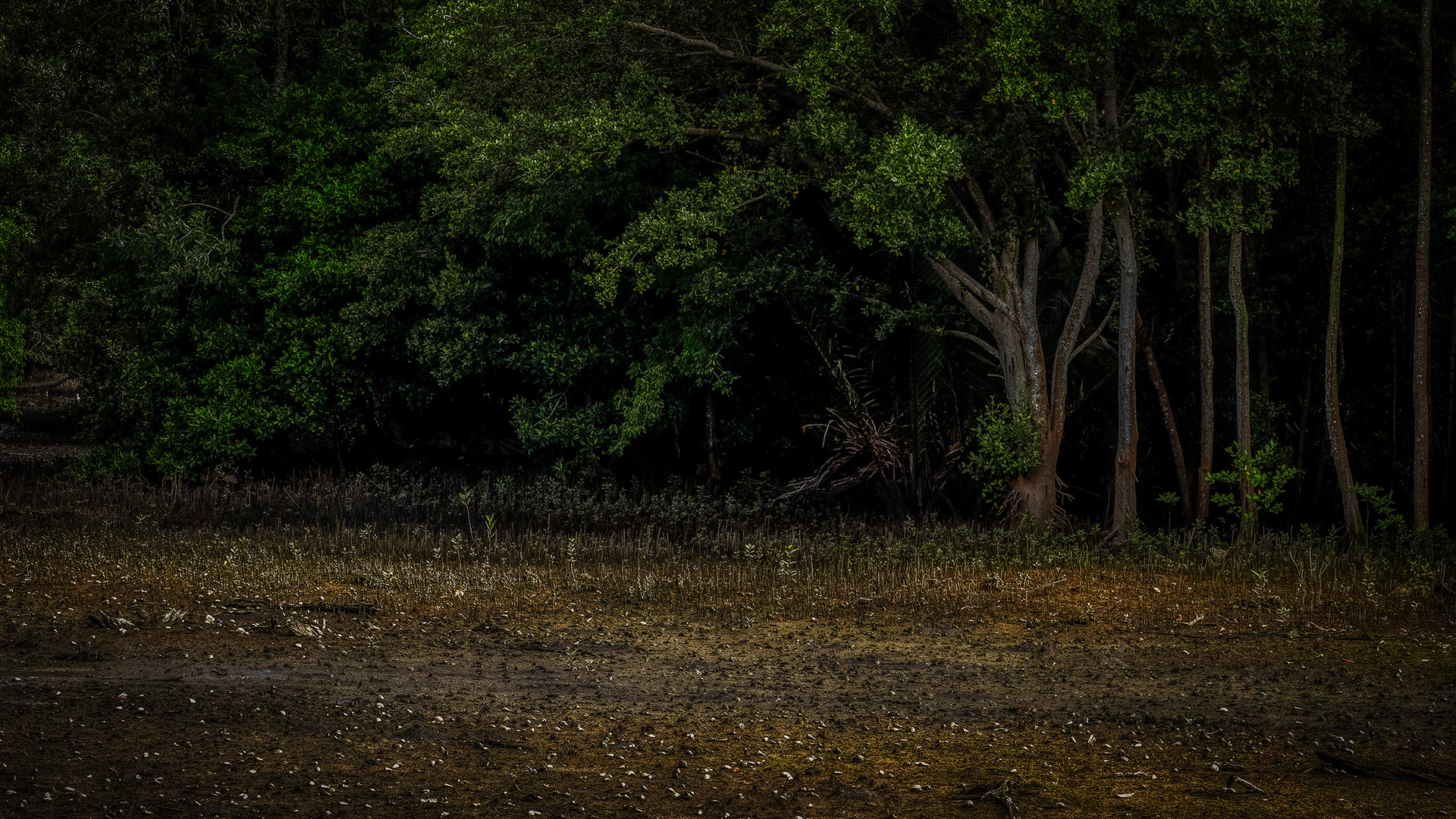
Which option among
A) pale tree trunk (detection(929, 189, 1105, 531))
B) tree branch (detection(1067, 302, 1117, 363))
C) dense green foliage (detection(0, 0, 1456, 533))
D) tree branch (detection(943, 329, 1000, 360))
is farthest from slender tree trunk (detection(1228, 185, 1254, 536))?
tree branch (detection(943, 329, 1000, 360))

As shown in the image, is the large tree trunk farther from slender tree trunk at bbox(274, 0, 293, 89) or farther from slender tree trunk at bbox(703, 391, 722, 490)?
slender tree trunk at bbox(274, 0, 293, 89)

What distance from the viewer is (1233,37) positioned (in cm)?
1398

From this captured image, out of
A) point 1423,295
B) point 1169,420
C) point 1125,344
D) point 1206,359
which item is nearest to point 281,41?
point 1125,344

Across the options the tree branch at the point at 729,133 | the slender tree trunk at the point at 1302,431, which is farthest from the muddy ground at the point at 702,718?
the tree branch at the point at 729,133

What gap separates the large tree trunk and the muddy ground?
195 inches

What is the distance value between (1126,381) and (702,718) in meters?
9.63

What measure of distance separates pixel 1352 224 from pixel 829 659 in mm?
11758

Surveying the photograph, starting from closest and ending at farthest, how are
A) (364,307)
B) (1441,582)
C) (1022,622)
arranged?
(1022,622), (1441,582), (364,307)

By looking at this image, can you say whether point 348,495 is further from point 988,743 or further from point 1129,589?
point 988,743

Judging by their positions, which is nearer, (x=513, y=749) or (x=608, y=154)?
(x=513, y=749)

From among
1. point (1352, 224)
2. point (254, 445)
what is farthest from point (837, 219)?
point (254, 445)

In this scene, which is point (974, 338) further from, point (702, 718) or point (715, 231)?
point (702, 718)

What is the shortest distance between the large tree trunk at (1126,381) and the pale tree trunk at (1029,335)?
1.66 ft

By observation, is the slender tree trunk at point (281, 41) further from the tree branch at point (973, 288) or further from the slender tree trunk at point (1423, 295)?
the slender tree trunk at point (1423, 295)
